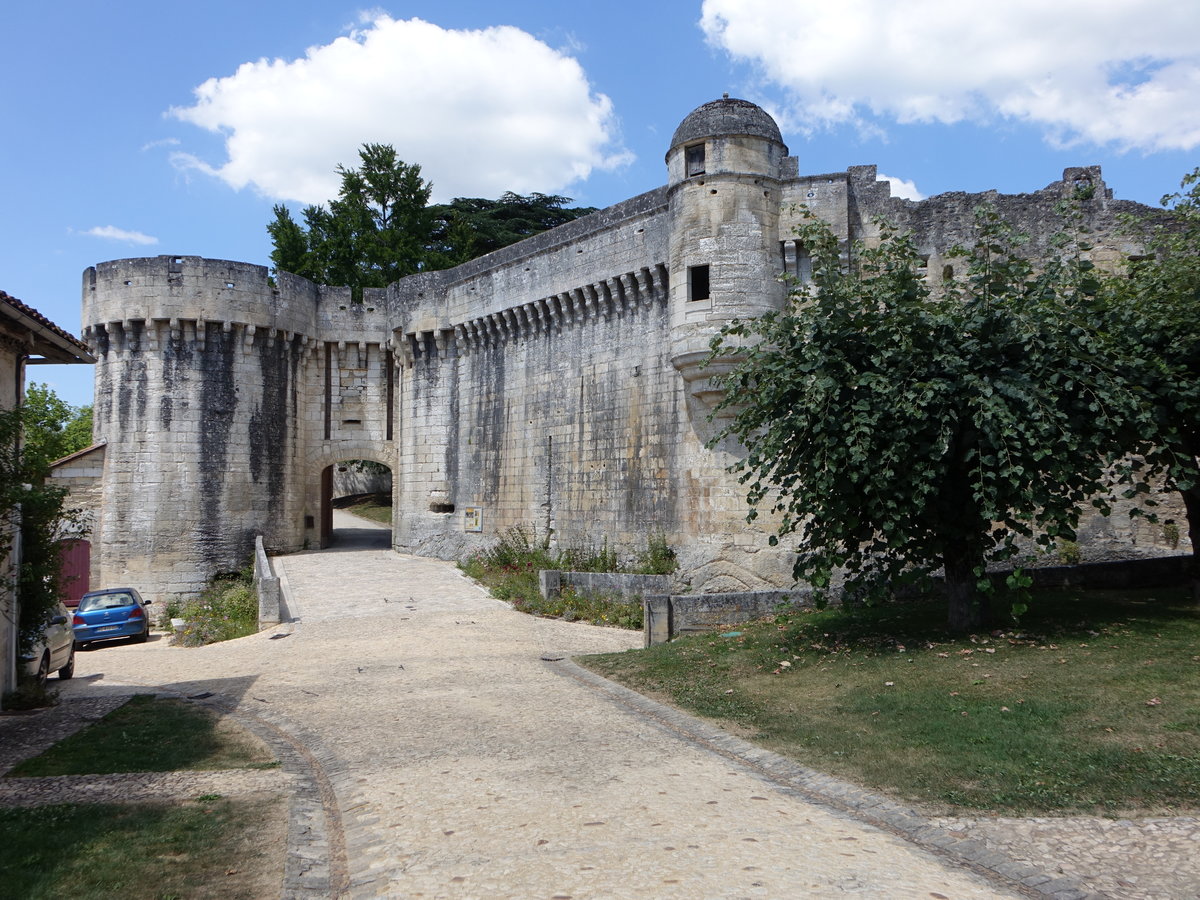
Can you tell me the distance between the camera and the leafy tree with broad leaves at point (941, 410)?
968 centimetres

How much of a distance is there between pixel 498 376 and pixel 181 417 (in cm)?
859

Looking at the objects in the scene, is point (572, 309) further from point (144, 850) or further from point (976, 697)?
point (144, 850)

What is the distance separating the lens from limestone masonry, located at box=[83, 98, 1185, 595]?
1689 centimetres

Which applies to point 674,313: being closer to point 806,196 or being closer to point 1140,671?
point 806,196

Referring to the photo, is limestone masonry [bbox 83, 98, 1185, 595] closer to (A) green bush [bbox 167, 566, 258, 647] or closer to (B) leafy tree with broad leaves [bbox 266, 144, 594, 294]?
(A) green bush [bbox 167, 566, 258, 647]

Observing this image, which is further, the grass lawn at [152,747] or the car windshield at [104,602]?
the car windshield at [104,602]

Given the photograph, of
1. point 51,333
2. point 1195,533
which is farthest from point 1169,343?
point 51,333

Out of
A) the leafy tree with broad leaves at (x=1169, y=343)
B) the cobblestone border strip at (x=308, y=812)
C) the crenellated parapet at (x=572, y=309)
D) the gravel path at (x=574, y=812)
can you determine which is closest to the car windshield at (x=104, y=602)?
the gravel path at (x=574, y=812)

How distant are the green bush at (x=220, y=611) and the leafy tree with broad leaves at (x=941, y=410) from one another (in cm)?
1129

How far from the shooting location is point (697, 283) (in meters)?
17.3

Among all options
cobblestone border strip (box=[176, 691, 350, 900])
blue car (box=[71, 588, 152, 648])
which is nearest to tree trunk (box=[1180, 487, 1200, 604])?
cobblestone border strip (box=[176, 691, 350, 900])

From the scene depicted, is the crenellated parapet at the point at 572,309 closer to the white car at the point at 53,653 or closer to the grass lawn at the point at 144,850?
the white car at the point at 53,653

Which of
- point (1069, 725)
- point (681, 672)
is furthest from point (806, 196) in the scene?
point (1069, 725)

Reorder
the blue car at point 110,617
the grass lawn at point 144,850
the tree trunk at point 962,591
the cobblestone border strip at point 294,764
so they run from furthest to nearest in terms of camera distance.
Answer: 1. the blue car at point 110,617
2. the tree trunk at point 962,591
3. the cobblestone border strip at point 294,764
4. the grass lawn at point 144,850
